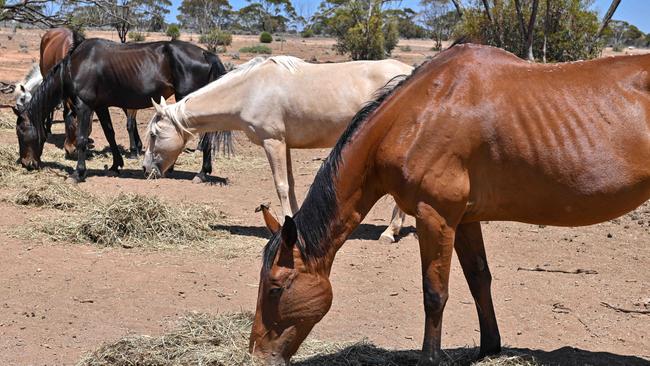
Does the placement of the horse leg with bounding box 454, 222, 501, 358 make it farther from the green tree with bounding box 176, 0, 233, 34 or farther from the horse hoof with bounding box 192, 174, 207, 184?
the green tree with bounding box 176, 0, 233, 34

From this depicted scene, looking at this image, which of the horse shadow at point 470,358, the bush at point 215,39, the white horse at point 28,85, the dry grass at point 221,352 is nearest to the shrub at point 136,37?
the bush at point 215,39

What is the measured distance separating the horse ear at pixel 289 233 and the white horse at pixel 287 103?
12.6ft

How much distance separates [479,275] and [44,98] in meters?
8.05

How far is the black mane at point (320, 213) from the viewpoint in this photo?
3506 millimetres

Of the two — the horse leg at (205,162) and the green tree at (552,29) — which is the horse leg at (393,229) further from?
the green tree at (552,29)

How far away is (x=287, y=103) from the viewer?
7.44 m

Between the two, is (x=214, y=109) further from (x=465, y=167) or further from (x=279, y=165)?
(x=465, y=167)

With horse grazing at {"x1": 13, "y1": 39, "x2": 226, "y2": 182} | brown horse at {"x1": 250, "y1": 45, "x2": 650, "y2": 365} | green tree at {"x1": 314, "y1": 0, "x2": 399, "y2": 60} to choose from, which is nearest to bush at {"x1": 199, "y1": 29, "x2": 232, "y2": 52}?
green tree at {"x1": 314, "y1": 0, "x2": 399, "y2": 60}

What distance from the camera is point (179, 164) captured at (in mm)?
11555

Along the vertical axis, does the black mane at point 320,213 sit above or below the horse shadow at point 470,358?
above

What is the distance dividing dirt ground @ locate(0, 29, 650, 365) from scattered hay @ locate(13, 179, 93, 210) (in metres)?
0.19

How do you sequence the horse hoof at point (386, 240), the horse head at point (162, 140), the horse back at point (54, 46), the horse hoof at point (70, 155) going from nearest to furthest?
the horse hoof at point (386, 240), the horse head at point (162, 140), the horse hoof at point (70, 155), the horse back at point (54, 46)

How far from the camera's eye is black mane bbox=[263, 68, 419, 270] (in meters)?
3.51

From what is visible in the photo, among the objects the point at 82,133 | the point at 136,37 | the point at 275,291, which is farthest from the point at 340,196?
the point at 136,37
